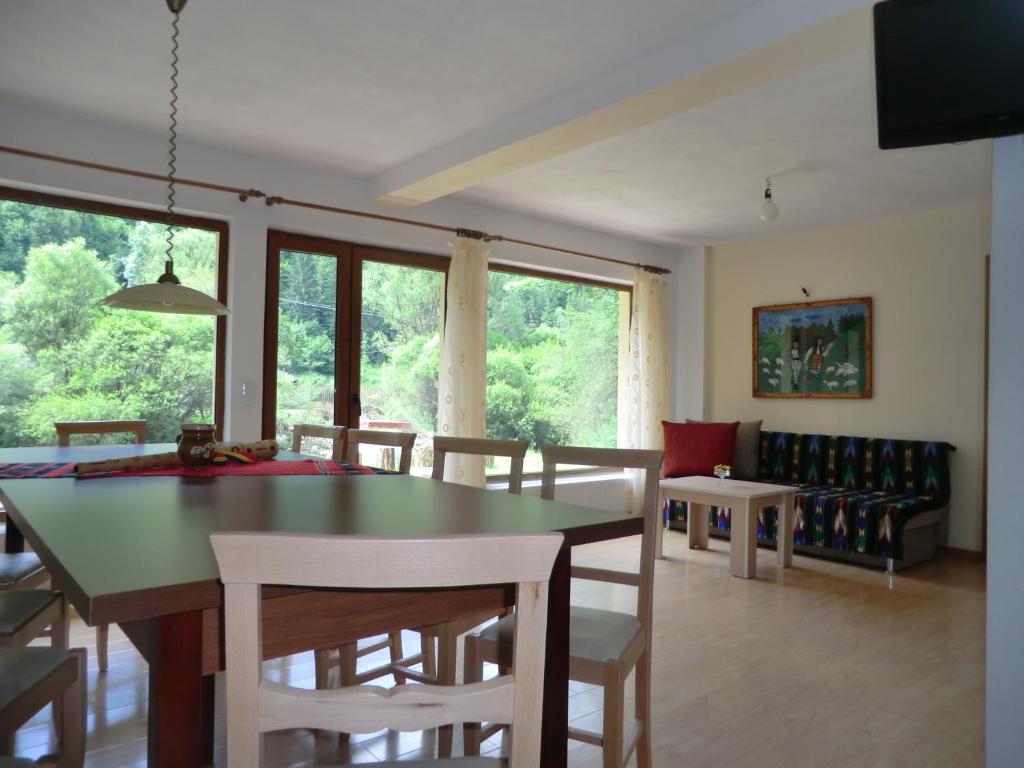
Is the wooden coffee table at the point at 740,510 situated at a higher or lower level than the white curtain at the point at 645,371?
lower

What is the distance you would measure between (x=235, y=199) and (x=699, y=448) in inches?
A: 158

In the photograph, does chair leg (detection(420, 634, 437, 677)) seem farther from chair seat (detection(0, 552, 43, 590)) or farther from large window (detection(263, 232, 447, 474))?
large window (detection(263, 232, 447, 474))

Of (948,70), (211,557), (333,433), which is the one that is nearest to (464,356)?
(333,433)

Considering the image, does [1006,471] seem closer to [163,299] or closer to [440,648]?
[440,648]

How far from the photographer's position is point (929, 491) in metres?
5.15

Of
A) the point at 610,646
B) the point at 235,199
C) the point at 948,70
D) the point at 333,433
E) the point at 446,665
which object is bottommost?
the point at 446,665

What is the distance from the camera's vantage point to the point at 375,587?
773mm

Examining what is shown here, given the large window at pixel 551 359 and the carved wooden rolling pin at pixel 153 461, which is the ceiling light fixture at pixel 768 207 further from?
the carved wooden rolling pin at pixel 153 461

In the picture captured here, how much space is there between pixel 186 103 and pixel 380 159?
3.87 feet

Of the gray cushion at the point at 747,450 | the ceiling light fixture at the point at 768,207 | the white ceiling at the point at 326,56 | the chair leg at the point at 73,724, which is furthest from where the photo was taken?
the gray cushion at the point at 747,450

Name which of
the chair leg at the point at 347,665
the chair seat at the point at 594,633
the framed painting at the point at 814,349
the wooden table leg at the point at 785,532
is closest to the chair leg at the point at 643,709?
the chair seat at the point at 594,633

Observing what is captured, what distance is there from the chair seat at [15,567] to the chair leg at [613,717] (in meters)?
1.73

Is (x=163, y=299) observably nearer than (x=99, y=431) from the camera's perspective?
Yes

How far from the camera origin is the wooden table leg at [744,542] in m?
4.47
